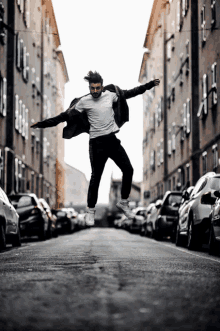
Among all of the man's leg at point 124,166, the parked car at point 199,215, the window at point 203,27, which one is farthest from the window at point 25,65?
the man's leg at point 124,166

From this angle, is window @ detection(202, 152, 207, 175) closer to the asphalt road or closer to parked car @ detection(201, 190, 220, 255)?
parked car @ detection(201, 190, 220, 255)

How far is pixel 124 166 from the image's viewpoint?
9102mm

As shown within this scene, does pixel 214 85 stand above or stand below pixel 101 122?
above

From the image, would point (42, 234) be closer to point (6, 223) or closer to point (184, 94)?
point (6, 223)

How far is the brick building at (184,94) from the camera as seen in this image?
29016mm

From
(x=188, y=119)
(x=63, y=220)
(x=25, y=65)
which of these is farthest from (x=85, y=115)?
(x=25, y=65)

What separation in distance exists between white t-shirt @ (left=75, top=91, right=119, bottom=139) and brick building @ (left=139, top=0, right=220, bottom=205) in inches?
723

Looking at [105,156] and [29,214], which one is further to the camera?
[29,214]

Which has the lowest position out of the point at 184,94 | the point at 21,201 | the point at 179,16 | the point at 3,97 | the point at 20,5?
the point at 21,201

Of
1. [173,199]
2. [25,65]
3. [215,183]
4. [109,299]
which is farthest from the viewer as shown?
[25,65]

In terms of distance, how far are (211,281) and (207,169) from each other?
2511cm

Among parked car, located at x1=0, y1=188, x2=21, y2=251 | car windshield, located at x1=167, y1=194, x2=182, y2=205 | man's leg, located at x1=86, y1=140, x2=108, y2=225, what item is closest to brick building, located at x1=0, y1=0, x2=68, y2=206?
car windshield, located at x1=167, y1=194, x2=182, y2=205

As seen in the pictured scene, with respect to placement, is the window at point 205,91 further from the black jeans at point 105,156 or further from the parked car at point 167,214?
the black jeans at point 105,156

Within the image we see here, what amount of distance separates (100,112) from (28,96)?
108 feet
